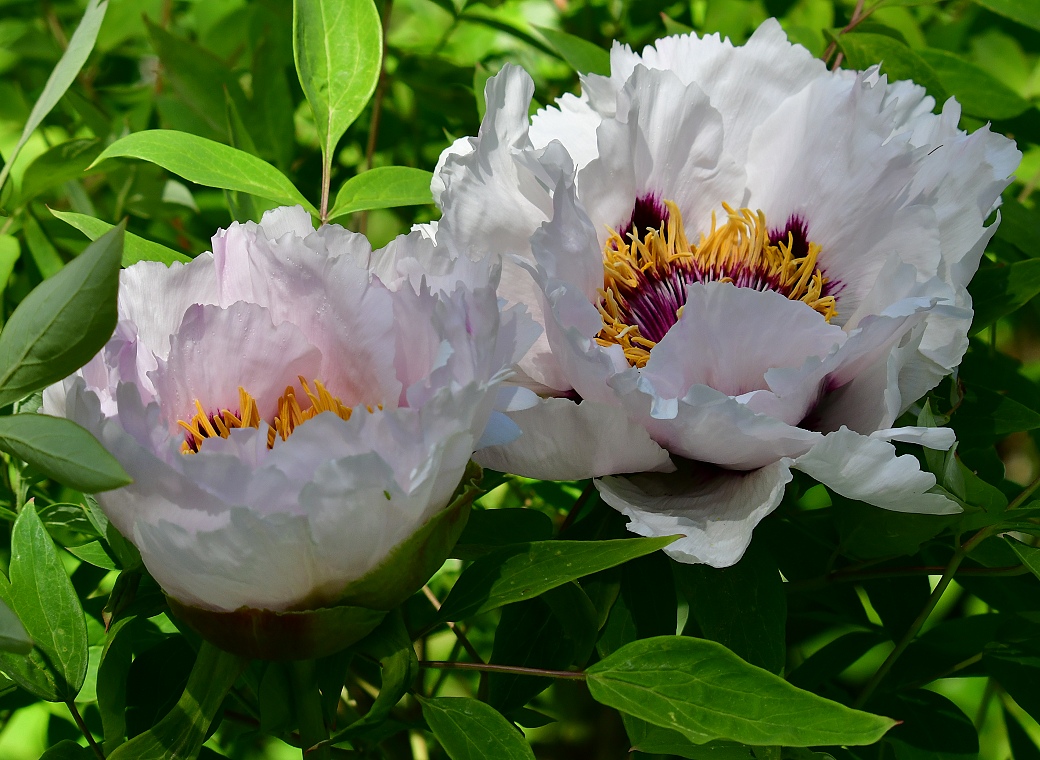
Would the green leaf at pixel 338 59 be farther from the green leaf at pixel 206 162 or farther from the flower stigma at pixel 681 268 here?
the flower stigma at pixel 681 268

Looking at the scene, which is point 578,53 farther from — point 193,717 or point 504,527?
point 193,717

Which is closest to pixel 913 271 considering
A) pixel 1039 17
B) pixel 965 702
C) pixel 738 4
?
→ pixel 1039 17

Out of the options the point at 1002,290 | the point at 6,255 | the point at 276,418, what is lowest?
the point at 6,255

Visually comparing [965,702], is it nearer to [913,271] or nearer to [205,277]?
[913,271]

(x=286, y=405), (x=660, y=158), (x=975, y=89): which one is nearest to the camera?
(x=286, y=405)

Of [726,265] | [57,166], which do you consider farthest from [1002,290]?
[57,166]

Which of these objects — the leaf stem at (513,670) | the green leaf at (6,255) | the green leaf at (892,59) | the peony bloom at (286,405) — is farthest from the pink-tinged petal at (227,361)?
the green leaf at (892,59)
